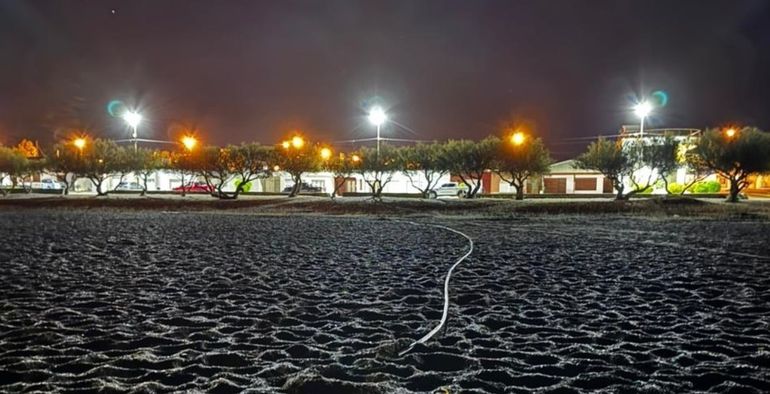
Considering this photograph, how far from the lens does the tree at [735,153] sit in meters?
35.0

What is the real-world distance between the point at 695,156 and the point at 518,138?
13945 millimetres

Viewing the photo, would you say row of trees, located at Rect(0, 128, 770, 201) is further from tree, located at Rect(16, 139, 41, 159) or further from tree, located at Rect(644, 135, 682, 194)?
tree, located at Rect(16, 139, 41, 159)

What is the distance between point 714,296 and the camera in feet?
26.3

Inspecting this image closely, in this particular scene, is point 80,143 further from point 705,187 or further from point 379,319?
point 705,187

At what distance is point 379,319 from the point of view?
6.80 m

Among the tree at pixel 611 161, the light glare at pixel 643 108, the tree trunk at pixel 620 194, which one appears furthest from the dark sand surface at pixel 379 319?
the light glare at pixel 643 108

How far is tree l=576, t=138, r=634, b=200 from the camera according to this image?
123ft

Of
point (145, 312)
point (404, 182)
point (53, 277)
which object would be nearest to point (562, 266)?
point (145, 312)

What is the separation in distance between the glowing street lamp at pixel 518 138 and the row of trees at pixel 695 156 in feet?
17.1

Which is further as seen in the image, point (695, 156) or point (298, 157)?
point (298, 157)

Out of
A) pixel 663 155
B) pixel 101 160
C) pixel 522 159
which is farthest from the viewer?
pixel 101 160

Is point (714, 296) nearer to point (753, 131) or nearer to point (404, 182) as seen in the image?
point (753, 131)

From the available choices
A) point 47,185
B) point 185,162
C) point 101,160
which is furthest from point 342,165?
point 47,185

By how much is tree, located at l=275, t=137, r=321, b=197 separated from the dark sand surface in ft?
106
